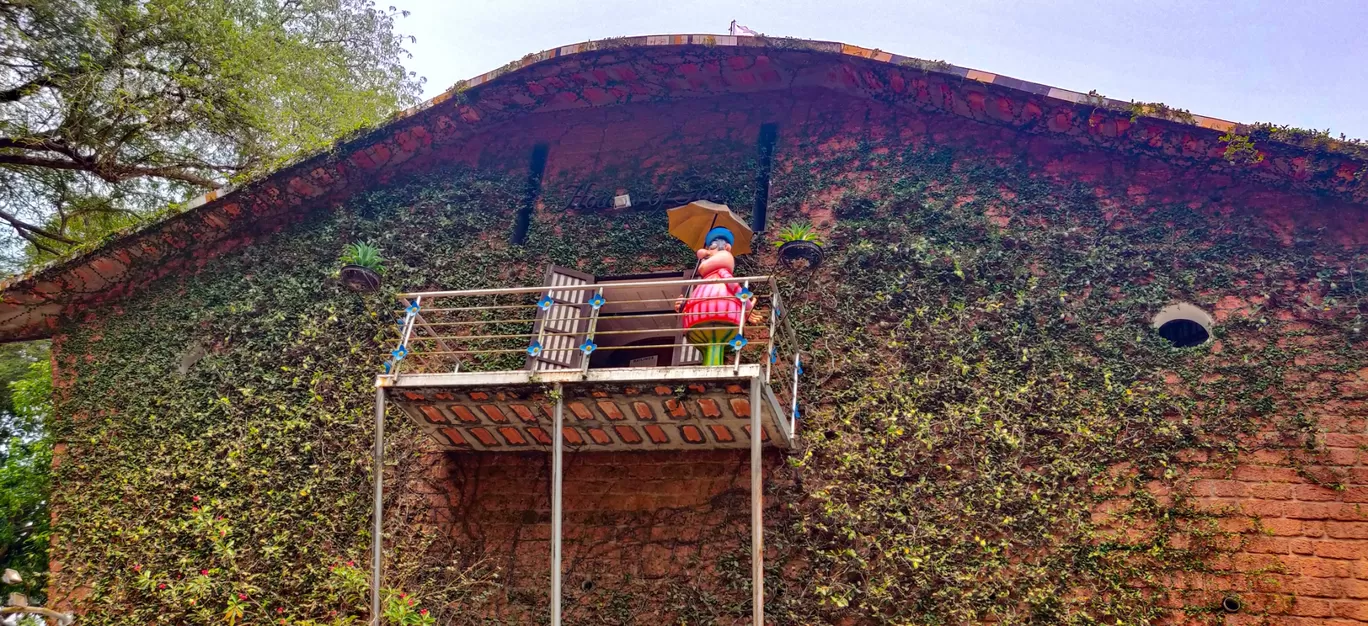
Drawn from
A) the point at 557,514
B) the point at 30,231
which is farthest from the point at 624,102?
the point at 30,231

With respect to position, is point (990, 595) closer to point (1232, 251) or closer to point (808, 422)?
point (808, 422)

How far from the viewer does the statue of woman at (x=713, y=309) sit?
718 cm

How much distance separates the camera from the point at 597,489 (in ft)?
25.5

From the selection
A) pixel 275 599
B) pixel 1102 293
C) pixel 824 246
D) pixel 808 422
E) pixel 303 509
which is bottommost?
pixel 275 599

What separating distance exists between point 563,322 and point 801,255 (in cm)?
198

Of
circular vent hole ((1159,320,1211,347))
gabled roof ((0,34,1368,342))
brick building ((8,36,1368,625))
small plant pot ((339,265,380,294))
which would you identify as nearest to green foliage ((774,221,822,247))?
brick building ((8,36,1368,625))

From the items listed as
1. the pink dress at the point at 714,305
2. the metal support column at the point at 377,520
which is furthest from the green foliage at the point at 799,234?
the metal support column at the point at 377,520

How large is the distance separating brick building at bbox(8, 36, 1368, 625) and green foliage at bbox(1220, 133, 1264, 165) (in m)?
0.03

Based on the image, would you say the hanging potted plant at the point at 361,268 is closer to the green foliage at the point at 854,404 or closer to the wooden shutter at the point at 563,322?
the green foliage at the point at 854,404

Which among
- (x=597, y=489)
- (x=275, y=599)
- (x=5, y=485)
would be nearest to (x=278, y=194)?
(x=275, y=599)

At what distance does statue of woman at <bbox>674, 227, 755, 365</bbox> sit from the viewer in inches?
283

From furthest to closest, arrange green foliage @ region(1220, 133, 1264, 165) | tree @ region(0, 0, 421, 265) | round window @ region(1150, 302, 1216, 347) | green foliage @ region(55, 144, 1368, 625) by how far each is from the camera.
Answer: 1. tree @ region(0, 0, 421, 265)
2. green foliage @ region(1220, 133, 1264, 165)
3. round window @ region(1150, 302, 1216, 347)
4. green foliage @ region(55, 144, 1368, 625)

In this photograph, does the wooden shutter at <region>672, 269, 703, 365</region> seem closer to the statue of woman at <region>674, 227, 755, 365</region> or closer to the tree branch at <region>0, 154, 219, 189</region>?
the statue of woman at <region>674, 227, 755, 365</region>

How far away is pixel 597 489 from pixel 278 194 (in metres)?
4.66
